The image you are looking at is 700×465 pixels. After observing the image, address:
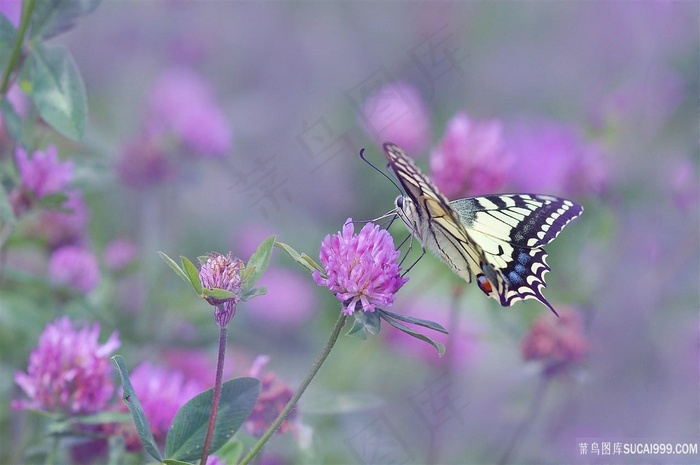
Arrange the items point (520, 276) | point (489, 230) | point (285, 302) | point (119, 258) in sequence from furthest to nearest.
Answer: point (285, 302) → point (119, 258) → point (489, 230) → point (520, 276)

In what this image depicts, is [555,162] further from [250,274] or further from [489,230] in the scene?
[250,274]

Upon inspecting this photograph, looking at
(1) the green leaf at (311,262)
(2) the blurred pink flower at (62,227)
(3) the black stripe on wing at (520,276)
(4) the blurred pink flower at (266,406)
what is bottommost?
(3) the black stripe on wing at (520,276)

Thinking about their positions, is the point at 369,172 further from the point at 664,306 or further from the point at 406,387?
the point at 664,306

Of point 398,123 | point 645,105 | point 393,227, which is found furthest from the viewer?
point 645,105

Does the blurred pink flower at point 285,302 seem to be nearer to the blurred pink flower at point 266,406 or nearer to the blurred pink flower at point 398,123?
the blurred pink flower at point 398,123

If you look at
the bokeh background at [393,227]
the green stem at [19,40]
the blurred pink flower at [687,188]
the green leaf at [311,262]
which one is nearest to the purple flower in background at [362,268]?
the green leaf at [311,262]

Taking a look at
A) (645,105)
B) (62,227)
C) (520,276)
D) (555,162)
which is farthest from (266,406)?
(645,105)

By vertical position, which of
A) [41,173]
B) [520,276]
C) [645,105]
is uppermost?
[41,173]

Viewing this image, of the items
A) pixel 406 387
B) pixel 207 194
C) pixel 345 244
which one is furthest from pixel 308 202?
pixel 345 244
